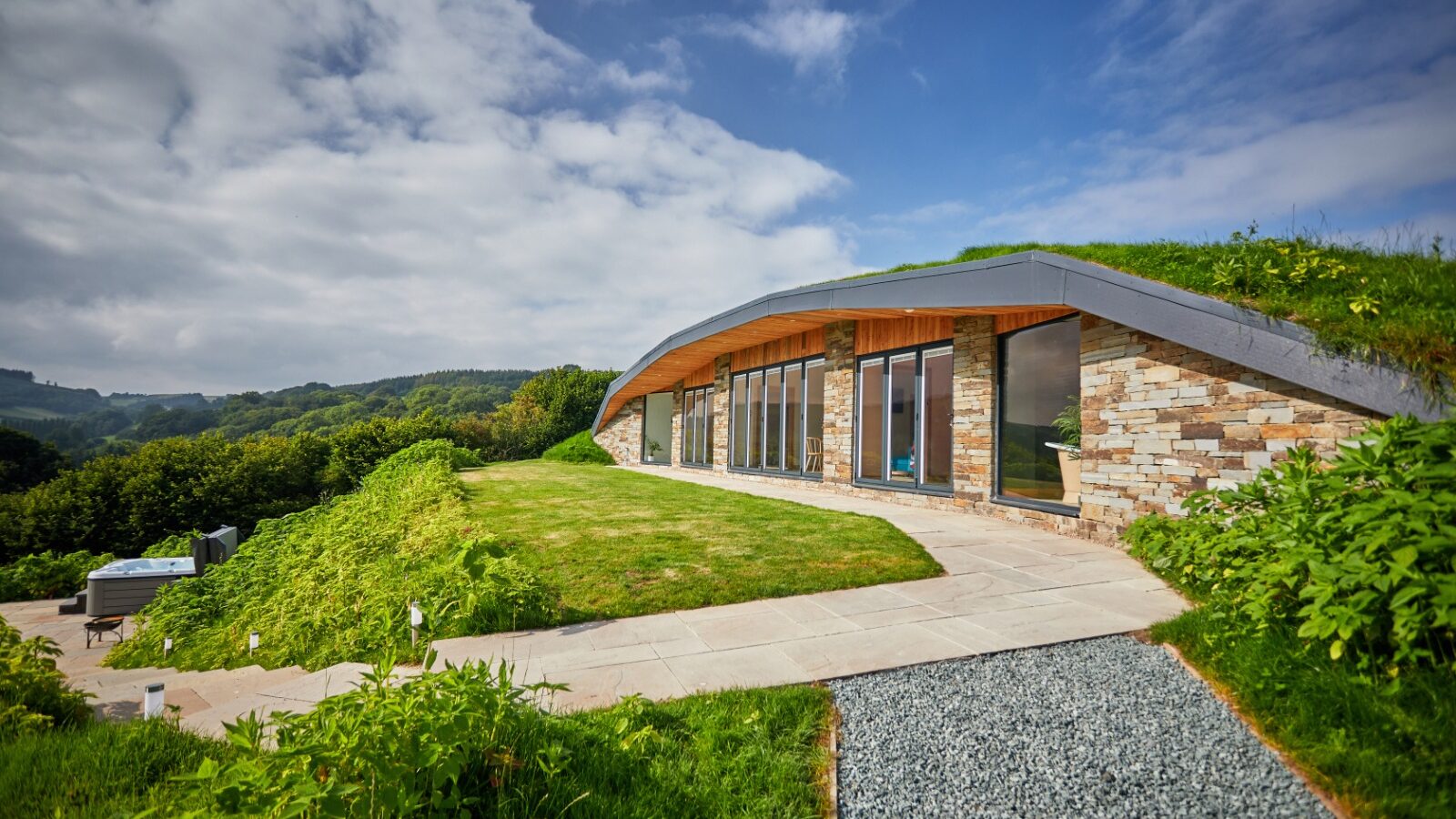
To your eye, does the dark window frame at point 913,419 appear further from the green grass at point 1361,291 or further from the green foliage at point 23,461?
the green foliage at point 23,461

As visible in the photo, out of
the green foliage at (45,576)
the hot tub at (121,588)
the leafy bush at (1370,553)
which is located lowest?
the green foliage at (45,576)

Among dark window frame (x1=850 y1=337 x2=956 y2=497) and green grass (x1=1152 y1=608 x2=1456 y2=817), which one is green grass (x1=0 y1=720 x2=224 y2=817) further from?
dark window frame (x1=850 y1=337 x2=956 y2=497)

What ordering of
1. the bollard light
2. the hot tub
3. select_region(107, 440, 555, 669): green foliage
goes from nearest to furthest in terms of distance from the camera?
the bollard light
select_region(107, 440, 555, 669): green foliage
the hot tub

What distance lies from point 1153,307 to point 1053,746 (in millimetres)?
4686

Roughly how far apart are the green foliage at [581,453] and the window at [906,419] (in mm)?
14209

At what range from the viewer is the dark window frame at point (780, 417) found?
40.1 feet

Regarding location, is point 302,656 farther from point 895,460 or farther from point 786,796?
point 895,460

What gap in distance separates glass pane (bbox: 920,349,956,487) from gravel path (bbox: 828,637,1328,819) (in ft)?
19.8

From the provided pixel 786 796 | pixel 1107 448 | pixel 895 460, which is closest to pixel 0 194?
pixel 895 460

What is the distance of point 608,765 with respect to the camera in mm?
2182

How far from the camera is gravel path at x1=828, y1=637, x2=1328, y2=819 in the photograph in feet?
6.72

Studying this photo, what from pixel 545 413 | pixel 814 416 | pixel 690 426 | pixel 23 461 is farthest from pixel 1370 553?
pixel 23 461

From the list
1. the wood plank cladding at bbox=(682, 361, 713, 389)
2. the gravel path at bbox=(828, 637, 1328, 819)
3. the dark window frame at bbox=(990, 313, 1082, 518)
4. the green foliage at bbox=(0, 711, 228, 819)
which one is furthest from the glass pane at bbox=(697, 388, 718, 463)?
the green foliage at bbox=(0, 711, 228, 819)

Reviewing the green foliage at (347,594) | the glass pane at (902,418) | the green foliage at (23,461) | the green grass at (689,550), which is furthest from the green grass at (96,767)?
the green foliage at (23,461)
